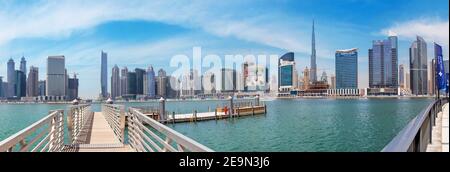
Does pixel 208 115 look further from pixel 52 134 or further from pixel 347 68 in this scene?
pixel 347 68

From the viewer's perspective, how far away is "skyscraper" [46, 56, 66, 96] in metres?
3.08

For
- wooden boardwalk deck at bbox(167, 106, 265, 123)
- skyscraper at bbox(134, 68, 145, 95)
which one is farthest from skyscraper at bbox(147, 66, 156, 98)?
wooden boardwalk deck at bbox(167, 106, 265, 123)

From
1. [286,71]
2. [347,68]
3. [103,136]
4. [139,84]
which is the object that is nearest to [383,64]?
[347,68]

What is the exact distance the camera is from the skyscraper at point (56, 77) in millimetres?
3080

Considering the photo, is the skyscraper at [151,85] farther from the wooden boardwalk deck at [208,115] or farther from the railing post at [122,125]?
the wooden boardwalk deck at [208,115]

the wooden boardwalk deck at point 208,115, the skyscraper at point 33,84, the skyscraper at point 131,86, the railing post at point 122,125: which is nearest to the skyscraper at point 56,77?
the skyscraper at point 33,84

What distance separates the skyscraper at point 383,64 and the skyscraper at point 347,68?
4.9 inches

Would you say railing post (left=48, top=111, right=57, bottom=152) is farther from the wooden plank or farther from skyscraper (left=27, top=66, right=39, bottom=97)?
the wooden plank
